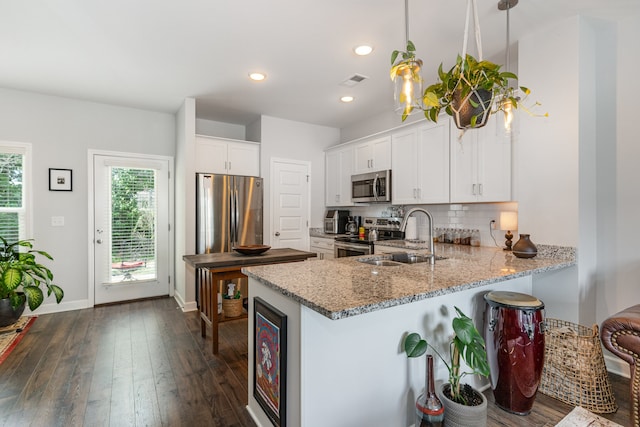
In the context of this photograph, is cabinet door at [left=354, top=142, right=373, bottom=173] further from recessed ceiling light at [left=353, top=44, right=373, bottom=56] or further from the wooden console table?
the wooden console table

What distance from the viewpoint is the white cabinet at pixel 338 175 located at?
482 centimetres

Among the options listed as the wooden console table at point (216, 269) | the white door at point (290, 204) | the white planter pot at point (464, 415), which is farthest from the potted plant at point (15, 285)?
the white planter pot at point (464, 415)

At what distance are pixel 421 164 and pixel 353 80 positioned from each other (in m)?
1.23

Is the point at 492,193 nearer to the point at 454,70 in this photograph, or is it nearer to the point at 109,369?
the point at 454,70

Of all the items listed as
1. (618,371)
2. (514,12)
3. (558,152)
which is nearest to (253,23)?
(514,12)

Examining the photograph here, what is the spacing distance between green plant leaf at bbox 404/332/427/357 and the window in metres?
4.56

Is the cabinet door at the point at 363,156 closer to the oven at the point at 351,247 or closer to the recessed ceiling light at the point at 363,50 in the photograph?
the oven at the point at 351,247

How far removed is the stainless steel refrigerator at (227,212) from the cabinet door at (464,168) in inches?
100

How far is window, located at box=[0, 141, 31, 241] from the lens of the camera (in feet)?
12.2

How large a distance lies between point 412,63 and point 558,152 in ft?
5.36

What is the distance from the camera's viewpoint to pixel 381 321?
5.25 feet

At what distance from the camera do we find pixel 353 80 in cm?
344

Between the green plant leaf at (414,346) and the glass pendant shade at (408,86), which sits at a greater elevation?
the glass pendant shade at (408,86)

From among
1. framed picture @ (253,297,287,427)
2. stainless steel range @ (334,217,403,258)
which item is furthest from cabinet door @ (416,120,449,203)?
framed picture @ (253,297,287,427)
